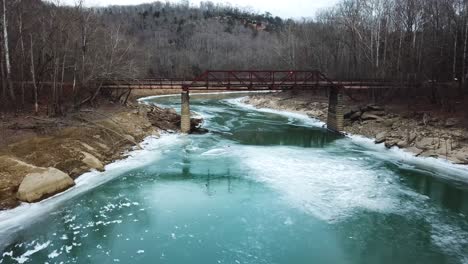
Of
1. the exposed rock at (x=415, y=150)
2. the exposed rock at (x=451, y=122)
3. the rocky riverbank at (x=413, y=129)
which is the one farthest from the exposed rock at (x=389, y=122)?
the exposed rock at (x=415, y=150)

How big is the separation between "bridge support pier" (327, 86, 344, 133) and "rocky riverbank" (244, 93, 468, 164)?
1.01 meters

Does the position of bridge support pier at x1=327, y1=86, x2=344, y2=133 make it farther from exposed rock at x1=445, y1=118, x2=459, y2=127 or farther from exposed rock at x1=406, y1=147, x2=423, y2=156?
exposed rock at x1=445, y1=118, x2=459, y2=127

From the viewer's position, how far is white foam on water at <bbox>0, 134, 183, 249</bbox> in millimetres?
14656

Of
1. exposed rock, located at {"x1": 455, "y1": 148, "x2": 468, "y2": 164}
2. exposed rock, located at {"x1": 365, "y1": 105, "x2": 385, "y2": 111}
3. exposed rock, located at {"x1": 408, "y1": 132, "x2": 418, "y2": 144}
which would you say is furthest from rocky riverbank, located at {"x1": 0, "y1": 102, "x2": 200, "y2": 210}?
exposed rock, located at {"x1": 455, "y1": 148, "x2": 468, "y2": 164}

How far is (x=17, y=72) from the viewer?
29.8m

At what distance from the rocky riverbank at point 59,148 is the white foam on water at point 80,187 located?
0.41 meters

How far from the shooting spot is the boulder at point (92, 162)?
70.5ft

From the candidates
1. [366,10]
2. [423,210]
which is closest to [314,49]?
[366,10]

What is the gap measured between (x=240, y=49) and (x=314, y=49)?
5498cm

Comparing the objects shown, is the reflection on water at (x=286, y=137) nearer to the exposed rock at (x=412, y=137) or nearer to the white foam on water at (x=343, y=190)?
the white foam on water at (x=343, y=190)

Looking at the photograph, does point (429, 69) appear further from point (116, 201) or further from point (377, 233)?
point (116, 201)

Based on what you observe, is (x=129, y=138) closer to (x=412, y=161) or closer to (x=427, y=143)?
(x=412, y=161)

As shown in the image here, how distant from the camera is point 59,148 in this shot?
21.1 metres

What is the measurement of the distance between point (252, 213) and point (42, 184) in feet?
31.4
